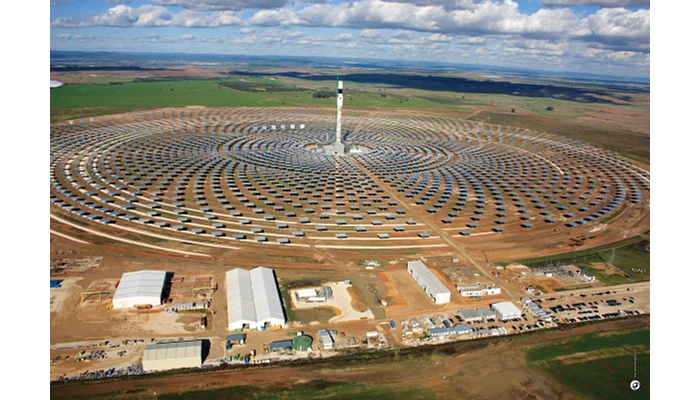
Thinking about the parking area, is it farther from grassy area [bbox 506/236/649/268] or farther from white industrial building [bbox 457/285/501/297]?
grassy area [bbox 506/236/649/268]

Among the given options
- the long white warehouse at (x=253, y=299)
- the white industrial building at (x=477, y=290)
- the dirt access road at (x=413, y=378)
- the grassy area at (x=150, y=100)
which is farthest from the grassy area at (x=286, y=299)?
the grassy area at (x=150, y=100)

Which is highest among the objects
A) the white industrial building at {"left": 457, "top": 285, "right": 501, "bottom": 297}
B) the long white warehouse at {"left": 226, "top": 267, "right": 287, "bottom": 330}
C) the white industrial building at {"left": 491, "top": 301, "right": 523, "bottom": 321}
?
the long white warehouse at {"left": 226, "top": 267, "right": 287, "bottom": 330}

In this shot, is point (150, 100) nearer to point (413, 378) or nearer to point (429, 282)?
point (429, 282)

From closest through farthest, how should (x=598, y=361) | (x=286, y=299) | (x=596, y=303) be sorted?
(x=598, y=361) < (x=286, y=299) < (x=596, y=303)

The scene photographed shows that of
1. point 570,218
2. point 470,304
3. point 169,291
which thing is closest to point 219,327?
point 169,291

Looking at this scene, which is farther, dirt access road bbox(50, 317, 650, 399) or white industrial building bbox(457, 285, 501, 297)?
white industrial building bbox(457, 285, 501, 297)

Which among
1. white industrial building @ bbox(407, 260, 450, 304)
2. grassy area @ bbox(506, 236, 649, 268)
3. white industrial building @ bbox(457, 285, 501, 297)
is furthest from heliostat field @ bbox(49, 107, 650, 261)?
white industrial building @ bbox(457, 285, 501, 297)

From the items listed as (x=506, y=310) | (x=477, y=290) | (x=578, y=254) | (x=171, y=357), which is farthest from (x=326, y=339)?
(x=578, y=254)
